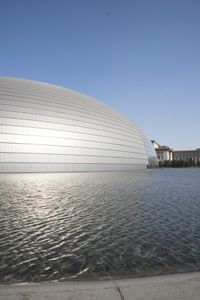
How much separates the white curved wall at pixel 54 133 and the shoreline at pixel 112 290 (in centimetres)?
3026

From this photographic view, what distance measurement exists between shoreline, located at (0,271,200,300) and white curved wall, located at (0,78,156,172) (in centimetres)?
3026

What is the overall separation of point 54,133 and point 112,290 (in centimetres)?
3310

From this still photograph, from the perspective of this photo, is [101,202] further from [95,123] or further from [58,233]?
[95,123]

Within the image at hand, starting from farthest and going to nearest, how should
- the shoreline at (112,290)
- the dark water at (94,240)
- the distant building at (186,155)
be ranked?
the distant building at (186,155), the dark water at (94,240), the shoreline at (112,290)

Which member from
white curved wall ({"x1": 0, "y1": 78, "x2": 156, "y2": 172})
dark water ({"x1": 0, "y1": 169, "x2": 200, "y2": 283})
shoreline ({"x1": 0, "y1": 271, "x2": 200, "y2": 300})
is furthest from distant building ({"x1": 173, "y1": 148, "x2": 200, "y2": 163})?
shoreline ({"x1": 0, "y1": 271, "x2": 200, "y2": 300})

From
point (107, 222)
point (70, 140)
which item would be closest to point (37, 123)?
point (70, 140)

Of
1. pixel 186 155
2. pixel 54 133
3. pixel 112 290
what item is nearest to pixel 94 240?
pixel 112 290

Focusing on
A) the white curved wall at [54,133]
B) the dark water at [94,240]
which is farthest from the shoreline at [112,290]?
the white curved wall at [54,133]

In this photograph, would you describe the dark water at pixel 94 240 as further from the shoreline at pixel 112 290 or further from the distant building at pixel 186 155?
the distant building at pixel 186 155

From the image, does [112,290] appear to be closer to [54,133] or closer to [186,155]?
[54,133]

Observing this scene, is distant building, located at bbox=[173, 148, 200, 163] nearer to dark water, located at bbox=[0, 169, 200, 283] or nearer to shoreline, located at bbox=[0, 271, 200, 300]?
dark water, located at bbox=[0, 169, 200, 283]

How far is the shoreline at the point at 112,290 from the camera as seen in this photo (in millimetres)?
3107

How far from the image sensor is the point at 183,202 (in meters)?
11.1

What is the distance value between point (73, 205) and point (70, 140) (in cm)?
2709
